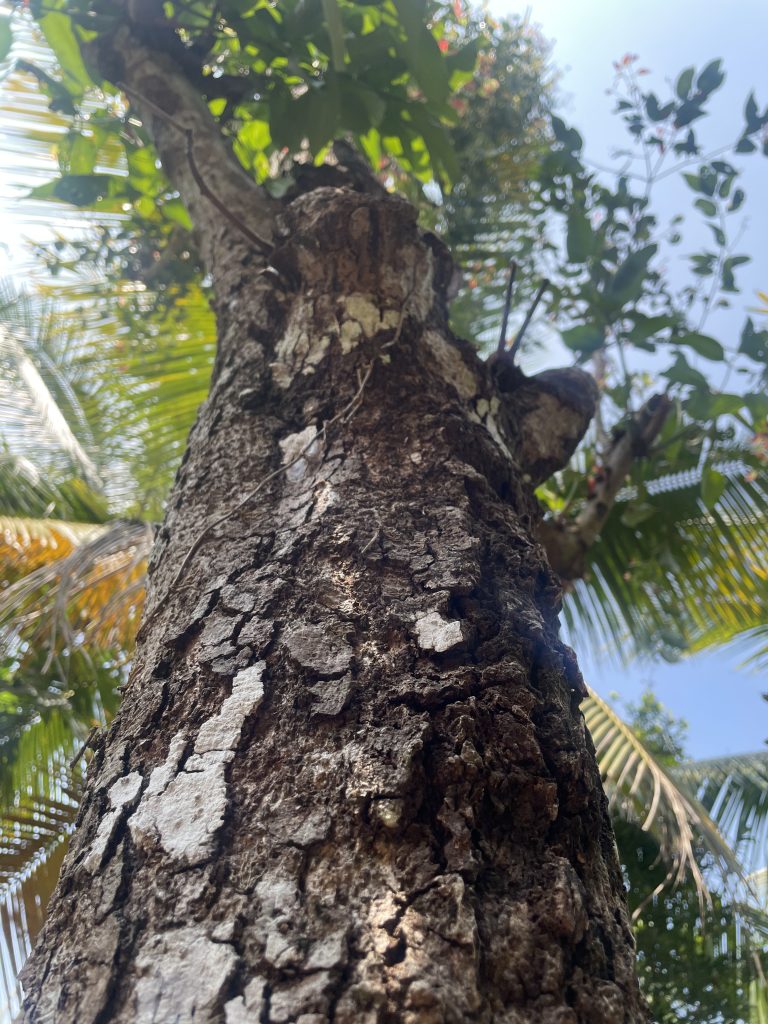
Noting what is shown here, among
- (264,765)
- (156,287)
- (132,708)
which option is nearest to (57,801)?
(156,287)

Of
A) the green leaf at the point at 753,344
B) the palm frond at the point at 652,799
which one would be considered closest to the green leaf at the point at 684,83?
the green leaf at the point at 753,344

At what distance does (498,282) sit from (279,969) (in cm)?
352

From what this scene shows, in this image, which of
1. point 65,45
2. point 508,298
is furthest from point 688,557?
point 65,45

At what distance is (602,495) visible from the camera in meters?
2.27

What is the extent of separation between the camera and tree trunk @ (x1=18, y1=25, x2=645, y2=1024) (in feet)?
1.98

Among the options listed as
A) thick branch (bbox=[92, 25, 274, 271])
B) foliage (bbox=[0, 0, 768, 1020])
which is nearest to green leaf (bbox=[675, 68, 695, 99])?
foliage (bbox=[0, 0, 768, 1020])

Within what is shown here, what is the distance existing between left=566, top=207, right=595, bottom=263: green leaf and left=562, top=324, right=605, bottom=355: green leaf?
21cm

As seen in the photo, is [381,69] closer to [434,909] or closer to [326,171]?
[326,171]

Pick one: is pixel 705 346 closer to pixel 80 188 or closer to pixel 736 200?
pixel 736 200

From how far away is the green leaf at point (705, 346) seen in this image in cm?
212

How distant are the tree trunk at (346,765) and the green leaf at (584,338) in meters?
0.97

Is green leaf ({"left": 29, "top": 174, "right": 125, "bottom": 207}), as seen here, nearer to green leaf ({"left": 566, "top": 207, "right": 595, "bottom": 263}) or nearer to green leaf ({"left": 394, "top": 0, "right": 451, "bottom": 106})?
green leaf ({"left": 394, "top": 0, "right": 451, "bottom": 106})

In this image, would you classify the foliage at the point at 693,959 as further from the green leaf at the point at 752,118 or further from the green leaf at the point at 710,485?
the green leaf at the point at 752,118

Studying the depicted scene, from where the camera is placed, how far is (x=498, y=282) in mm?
3744
